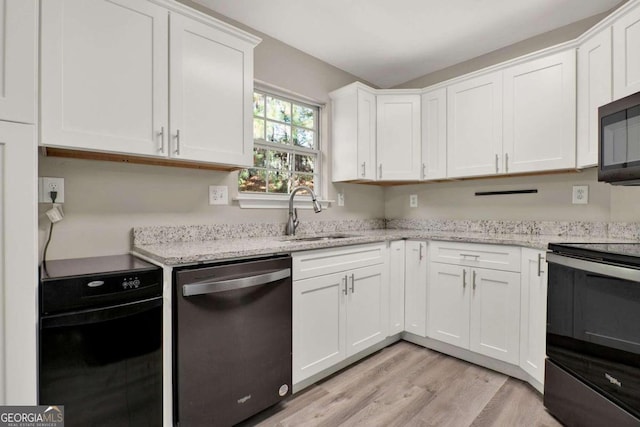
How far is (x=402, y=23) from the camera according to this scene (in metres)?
2.26

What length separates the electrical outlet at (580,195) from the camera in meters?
2.20

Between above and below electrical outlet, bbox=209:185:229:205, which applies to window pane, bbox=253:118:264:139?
above

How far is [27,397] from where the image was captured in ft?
3.40

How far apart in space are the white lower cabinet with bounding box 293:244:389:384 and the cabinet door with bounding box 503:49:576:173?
1.20 meters

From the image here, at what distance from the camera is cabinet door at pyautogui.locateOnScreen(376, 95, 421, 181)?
9.27ft

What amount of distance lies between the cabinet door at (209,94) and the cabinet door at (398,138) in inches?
52.5

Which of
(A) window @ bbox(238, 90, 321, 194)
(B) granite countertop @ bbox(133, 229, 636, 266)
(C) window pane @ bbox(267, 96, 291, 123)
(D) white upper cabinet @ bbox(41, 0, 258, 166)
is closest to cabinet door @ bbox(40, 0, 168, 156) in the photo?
(D) white upper cabinet @ bbox(41, 0, 258, 166)

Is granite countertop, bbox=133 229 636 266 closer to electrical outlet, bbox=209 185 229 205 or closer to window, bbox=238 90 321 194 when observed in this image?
electrical outlet, bbox=209 185 229 205

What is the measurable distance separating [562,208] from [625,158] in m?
0.84

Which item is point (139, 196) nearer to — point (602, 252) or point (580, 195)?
point (602, 252)

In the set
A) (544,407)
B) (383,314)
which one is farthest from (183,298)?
(544,407)

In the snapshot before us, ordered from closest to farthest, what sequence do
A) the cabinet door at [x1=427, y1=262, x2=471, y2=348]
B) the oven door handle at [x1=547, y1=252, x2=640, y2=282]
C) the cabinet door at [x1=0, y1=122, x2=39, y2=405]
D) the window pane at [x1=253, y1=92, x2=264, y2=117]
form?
the cabinet door at [x1=0, y1=122, x2=39, y2=405], the oven door handle at [x1=547, y1=252, x2=640, y2=282], the cabinet door at [x1=427, y1=262, x2=471, y2=348], the window pane at [x1=253, y1=92, x2=264, y2=117]

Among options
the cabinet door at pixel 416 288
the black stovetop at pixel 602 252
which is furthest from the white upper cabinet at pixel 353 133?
the black stovetop at pixel 602 252

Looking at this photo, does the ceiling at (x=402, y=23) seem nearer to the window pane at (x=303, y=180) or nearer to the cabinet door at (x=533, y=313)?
the window pane at (x=303, y=180)
